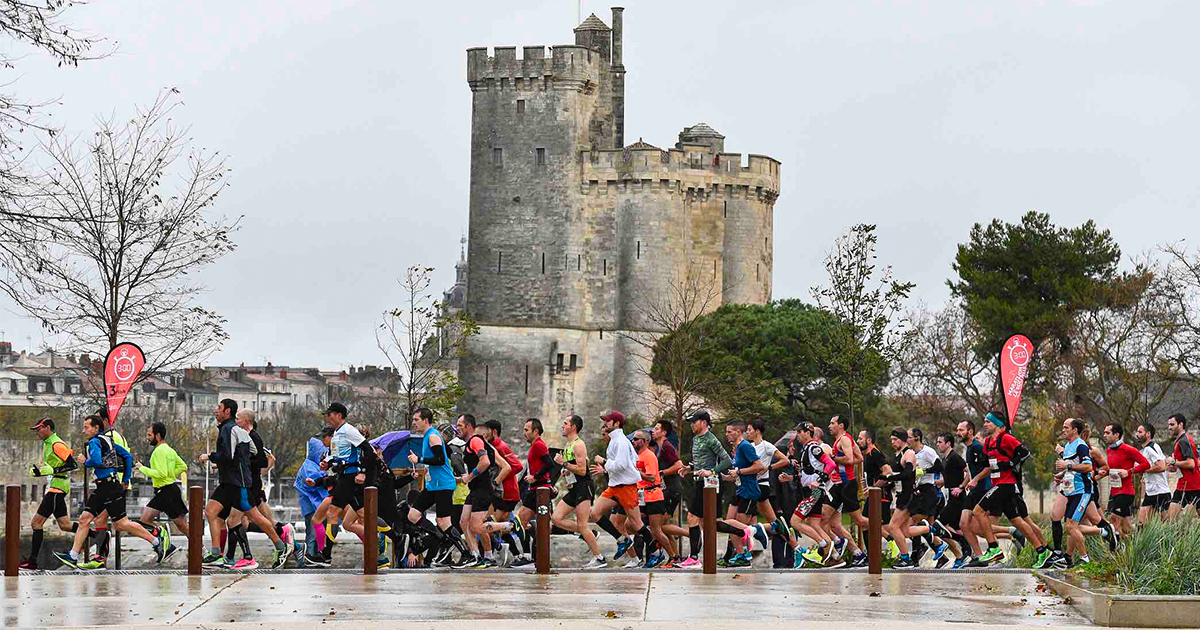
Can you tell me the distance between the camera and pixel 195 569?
2200cm

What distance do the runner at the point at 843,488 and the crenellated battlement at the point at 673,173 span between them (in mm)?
66098

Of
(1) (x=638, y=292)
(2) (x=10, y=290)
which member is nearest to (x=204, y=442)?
(1) (x=638, y=292)

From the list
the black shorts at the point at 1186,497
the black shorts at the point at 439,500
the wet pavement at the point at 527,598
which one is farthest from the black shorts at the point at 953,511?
the black shorts at the point at 439,500

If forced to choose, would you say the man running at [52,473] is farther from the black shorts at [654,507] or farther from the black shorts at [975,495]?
the black shorts at [975,495]

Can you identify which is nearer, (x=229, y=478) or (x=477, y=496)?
(x=229, y=478)

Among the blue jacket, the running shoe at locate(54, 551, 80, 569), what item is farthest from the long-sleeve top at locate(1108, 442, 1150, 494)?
the running shoe at locate(54, 551, 80, 569)

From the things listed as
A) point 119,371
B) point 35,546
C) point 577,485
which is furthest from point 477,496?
point 119,371

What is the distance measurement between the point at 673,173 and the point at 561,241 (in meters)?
6.07

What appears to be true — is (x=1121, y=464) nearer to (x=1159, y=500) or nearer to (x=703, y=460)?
(x=1159, y=500)

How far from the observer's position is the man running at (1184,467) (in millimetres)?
23719

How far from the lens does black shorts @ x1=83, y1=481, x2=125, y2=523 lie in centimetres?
2347

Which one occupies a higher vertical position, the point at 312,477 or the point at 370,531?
the point at 312,477

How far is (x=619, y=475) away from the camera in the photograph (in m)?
23.4

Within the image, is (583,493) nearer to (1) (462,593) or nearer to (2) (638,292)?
(1) (462,593)
